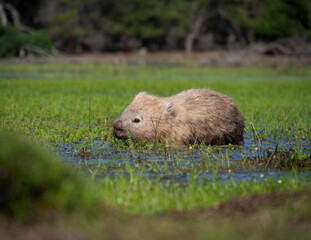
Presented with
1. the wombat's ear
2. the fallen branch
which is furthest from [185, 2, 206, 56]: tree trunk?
the wombat's ear

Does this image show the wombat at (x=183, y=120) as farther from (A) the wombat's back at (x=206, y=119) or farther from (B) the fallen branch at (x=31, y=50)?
(B) the fallen branch at (x=31, y=50)

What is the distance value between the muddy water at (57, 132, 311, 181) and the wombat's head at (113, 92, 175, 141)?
1.14 feet

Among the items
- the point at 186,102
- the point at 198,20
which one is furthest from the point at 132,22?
the point at 186,102

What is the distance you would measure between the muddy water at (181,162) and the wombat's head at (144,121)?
35cm

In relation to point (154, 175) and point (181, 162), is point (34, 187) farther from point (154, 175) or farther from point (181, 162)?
point (181, 162)

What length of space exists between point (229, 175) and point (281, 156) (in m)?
0.94

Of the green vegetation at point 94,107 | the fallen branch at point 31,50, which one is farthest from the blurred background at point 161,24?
the green vegetation at point 94,107

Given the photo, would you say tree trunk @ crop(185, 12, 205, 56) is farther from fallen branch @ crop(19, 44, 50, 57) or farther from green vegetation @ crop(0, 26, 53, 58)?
green vegetation @ crop(0, 26, 53, 58)

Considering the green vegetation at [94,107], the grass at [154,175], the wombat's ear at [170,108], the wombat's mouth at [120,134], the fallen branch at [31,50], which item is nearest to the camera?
the grass at [154,175]

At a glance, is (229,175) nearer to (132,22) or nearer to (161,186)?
(161,186)

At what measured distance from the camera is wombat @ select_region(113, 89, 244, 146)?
7.44 m

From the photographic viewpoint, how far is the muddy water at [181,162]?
18.1 ft

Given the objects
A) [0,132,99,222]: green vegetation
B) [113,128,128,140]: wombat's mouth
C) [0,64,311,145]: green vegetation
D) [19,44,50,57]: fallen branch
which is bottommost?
[19,44,50,57]: fallen branch

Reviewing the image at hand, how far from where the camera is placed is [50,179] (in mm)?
3691
